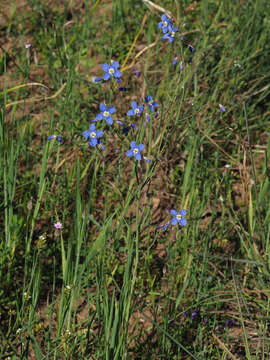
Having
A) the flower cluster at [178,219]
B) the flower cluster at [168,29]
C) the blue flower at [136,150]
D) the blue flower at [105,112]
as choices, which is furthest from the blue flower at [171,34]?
the flower cluster at [178,219]

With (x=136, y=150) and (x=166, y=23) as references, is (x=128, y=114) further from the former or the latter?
(x=166, y=23)

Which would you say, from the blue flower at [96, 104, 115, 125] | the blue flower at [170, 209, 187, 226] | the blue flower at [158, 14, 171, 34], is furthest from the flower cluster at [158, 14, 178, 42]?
the blue flower at [170, 209, 187, 226]

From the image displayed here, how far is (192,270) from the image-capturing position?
2199 millimetres

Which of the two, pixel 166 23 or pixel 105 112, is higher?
pixel 166 23

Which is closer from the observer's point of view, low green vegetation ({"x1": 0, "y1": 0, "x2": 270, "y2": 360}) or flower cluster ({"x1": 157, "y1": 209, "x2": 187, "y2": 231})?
low green vegetation ({"x1": 0, "y1": 0, "x2": 270, "y2": 360})

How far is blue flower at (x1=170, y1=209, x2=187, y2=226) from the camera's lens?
211 centimetres

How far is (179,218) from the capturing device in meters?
2.19

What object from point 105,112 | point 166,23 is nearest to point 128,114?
point 105,112

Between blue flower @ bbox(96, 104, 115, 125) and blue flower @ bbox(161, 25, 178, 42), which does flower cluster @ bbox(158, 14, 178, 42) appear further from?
blue flower @ bbox(96, 104, 115, 125)

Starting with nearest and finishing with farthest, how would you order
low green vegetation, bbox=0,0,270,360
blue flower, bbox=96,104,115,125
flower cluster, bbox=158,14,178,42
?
1. low green vegetation, bbox=0,0,270,360
2. blue flower, bbox=96,104,115,125
3. flower cluster, bbox=158,14,178,42

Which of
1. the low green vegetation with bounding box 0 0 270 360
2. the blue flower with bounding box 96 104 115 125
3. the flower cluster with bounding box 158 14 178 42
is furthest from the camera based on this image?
the flower cluster with bounding box 158 14 178 42

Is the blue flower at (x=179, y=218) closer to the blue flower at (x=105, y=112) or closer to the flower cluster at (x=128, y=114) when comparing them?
the flower cluster at (x=128, y=114)

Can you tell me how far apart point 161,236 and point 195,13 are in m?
2.09

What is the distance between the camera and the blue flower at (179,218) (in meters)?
2.11
